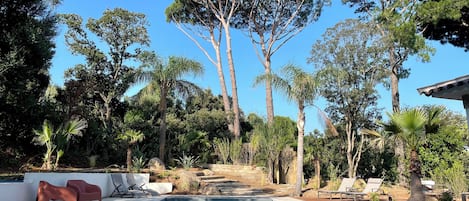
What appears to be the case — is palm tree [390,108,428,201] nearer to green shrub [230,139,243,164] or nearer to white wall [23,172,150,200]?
white wall [23,172,150,200]

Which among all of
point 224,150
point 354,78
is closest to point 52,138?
point 224,150

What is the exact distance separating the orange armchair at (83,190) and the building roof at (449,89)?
7.40 m

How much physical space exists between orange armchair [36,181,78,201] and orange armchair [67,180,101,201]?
0.30 m

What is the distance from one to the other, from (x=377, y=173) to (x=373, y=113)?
282 centimetres

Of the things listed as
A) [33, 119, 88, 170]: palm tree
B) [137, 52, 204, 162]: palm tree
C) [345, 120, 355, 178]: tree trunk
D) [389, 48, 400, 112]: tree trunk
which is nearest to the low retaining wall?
[137, 52, 204, 162]: palm tree

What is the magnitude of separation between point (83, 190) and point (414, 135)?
804 cm

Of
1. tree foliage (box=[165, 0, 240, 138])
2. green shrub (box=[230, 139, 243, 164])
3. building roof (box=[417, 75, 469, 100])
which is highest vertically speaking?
tree foliage (box=[165, 0, 240, 138])

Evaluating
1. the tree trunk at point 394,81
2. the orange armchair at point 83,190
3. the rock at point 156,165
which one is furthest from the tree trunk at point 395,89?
the orange armchair at point 83,190

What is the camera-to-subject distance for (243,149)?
17734mm

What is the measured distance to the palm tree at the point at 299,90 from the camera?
12383 millimetres

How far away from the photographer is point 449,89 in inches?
255

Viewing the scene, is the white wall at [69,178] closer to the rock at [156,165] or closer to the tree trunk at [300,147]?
the rock at [156,165]

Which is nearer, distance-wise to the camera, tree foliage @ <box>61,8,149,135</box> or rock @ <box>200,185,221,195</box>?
rock @ <box>200,185,221,195</box>

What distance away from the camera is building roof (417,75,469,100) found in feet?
20.5
